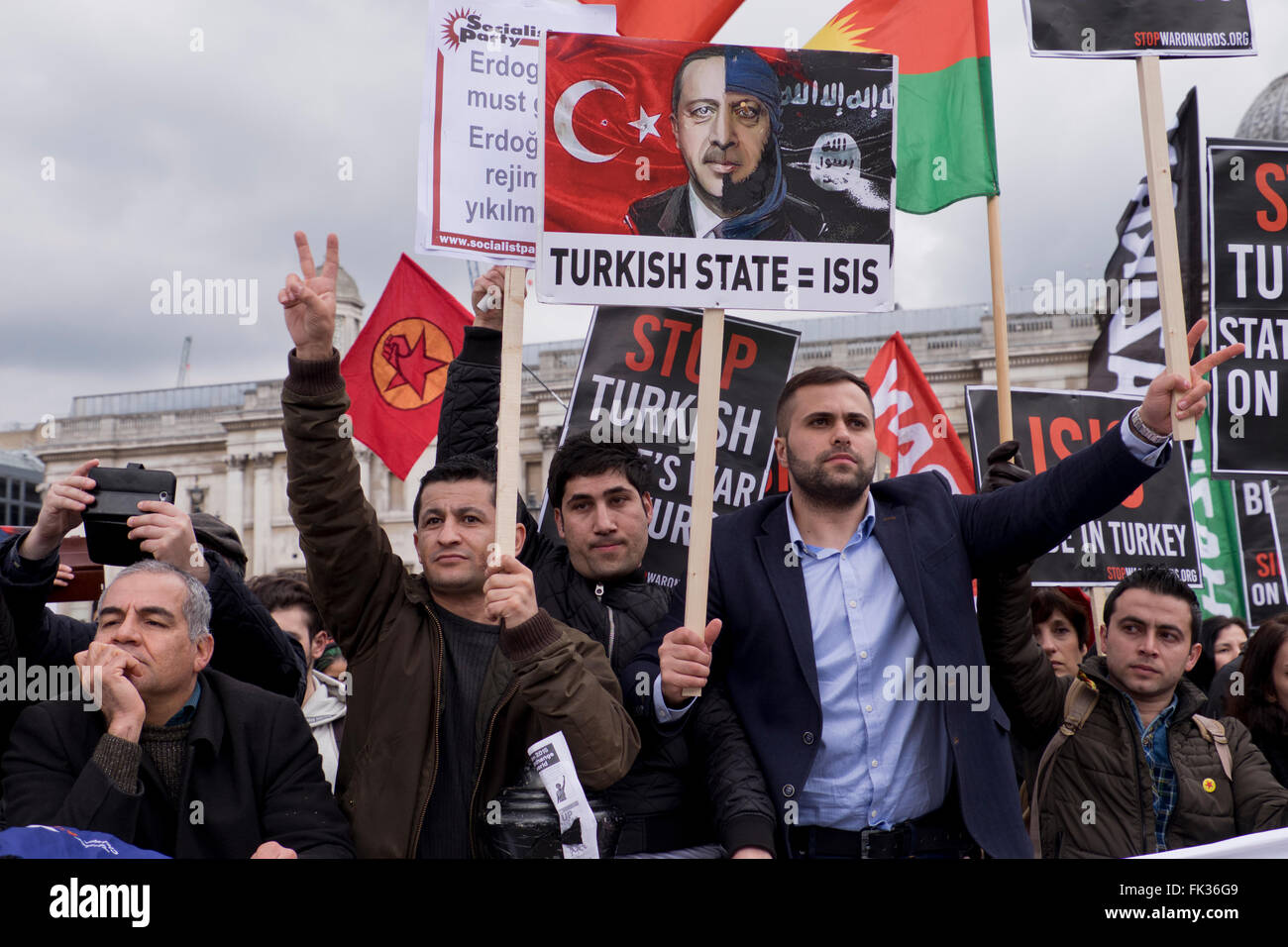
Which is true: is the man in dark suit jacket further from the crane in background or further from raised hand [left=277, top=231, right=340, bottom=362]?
the crane in background

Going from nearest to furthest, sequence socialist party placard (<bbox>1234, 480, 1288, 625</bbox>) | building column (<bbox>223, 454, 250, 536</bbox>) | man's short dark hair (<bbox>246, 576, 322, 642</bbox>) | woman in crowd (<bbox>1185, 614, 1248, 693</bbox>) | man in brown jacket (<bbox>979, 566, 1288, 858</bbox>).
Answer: man in brown jacket (<bbox>979, 566, 1288, 858</bbox>) < man's short dark hair (<bbox>246, 576, 322, 642</bbox>) < woman in crowd (<bbox>1185, 614, 1248, 693</bbox>) < socialist party placard (<bbox>1234, 480, 1288, 625</bbox>) < building column (<bbox>223, 454, 250, 536</bbox>)

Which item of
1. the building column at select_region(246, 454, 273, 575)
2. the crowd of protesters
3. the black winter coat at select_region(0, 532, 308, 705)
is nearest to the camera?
the crowd of protesters

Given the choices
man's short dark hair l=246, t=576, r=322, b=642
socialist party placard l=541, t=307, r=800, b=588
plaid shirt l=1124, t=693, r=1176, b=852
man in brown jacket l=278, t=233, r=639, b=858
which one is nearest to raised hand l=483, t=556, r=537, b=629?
man in brown jacket l=278, t=233, r=639, b=858

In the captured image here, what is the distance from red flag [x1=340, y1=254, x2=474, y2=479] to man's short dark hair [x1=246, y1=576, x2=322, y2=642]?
2.17 meters

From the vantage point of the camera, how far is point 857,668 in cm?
308

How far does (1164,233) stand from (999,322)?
5.71ft

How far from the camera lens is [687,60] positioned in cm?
331

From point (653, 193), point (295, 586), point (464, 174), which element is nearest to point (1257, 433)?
point (653, 193)

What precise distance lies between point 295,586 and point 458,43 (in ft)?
8.71

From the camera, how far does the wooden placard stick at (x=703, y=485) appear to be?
303 centimetres

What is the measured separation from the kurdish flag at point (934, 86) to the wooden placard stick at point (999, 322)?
0.37m

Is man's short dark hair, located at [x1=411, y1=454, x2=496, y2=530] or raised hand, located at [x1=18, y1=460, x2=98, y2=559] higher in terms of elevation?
man's short dark hair, located at [x1=411, y1=454, x2=496, y2=530]

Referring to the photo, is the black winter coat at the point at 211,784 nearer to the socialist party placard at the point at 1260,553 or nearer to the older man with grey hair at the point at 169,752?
the older man with grey hair at the point at 169,752

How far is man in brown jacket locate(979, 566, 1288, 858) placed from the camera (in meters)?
3.58
